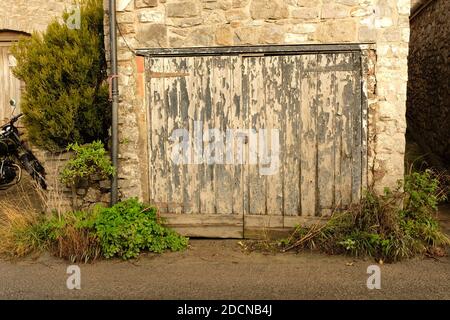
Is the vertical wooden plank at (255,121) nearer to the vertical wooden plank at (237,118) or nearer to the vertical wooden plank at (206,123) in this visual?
the vertical wooden plank at (237,118)

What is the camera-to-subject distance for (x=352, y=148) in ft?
15.6

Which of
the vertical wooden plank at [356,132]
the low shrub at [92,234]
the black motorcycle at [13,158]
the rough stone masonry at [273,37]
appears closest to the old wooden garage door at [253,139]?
the vertical wooden plank at [356,132]

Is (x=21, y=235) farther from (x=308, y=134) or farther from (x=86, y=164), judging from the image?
(x=308, y=134)

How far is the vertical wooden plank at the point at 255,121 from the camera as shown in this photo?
4.80 metres

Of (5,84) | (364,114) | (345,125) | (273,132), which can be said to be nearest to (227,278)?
(273,132)

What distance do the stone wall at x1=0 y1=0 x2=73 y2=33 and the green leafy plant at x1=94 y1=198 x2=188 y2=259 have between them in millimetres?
5310

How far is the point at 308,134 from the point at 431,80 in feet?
15.5

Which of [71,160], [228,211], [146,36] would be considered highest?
[146,36]

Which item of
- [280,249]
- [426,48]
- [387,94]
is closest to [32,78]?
[280,249]

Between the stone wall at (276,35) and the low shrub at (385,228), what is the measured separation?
244mm

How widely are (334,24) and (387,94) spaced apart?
0.95 meters

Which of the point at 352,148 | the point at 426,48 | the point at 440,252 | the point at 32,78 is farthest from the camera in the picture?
the point at 426,48

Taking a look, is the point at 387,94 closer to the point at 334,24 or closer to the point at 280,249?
the point at 334,24

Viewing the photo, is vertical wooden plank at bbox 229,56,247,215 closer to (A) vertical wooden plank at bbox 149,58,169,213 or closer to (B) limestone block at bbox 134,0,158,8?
(A) vertical wooden plank at bbox 149,58,169,213
